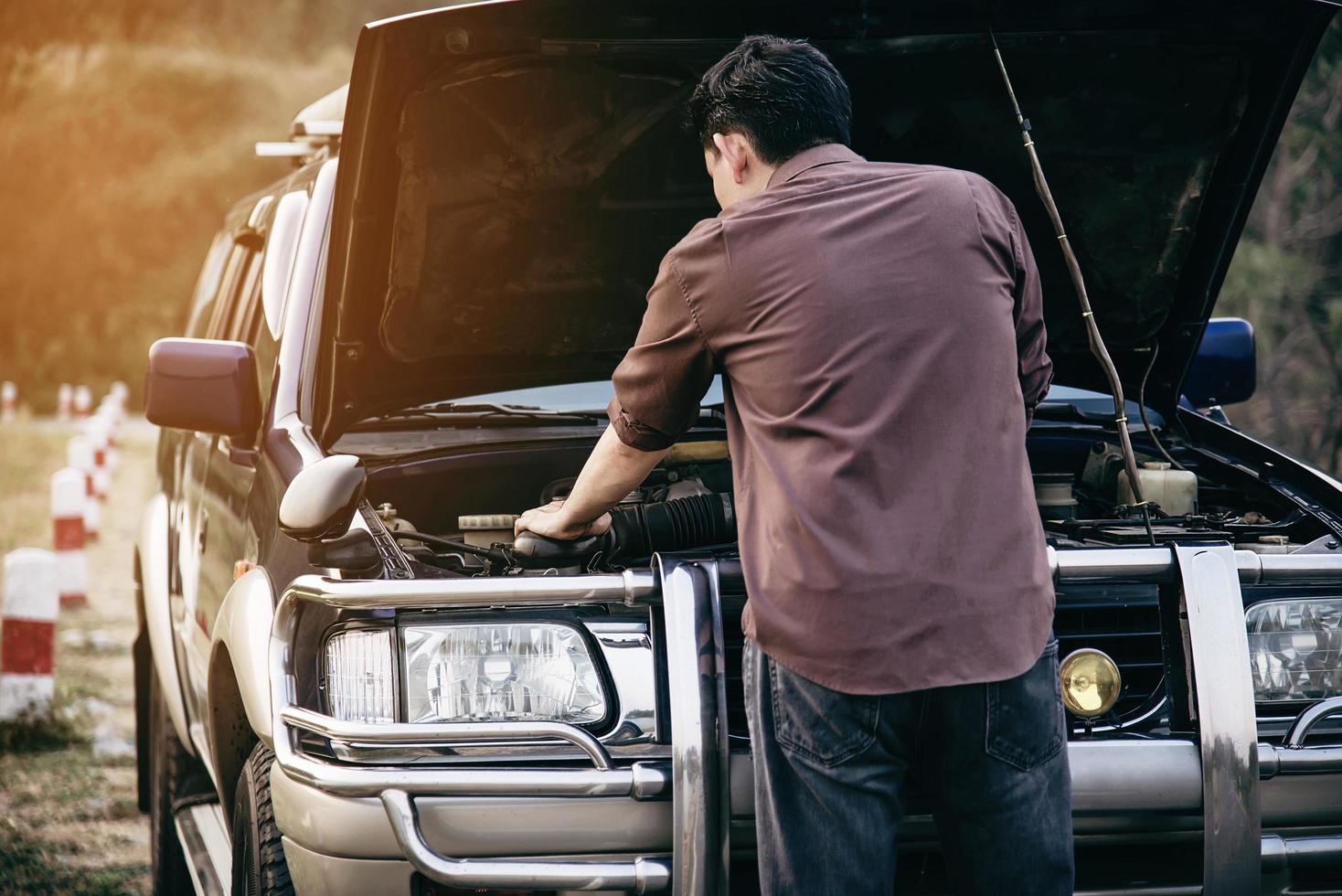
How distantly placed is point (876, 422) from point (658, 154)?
1579 millimetres

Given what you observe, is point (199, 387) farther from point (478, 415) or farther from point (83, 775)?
point (83, 775)

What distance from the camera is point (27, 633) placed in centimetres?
590

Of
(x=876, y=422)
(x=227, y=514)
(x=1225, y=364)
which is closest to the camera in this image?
(x=876, y=422)

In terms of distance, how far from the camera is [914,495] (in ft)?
6.93

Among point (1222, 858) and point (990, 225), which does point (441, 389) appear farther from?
point (1222, 858)

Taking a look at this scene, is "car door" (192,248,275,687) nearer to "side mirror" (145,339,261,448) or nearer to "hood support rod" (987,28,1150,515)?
"side mirror" (145,339,261,448)

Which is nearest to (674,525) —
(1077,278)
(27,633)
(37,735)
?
(1077,278)

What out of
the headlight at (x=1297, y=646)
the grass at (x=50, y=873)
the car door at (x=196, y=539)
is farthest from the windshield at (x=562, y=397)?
the grass at (x=50, y=873)

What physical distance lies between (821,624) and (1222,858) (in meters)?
0.87

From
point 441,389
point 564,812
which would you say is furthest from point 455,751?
point 441,389

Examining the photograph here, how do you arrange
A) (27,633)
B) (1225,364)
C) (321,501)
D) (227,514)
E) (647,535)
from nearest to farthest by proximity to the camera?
1. (321,501)
2. (647,535)
3. (227,514)
4. (1225,364)
5. (27,633)

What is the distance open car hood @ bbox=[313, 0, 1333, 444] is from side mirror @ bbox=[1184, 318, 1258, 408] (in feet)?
1.50

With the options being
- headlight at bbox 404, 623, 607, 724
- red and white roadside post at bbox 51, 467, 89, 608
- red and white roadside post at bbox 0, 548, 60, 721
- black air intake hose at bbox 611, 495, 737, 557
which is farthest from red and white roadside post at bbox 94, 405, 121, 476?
headlight at bbox 404, 623, 607, 724

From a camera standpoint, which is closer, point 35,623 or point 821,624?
point 821,624
